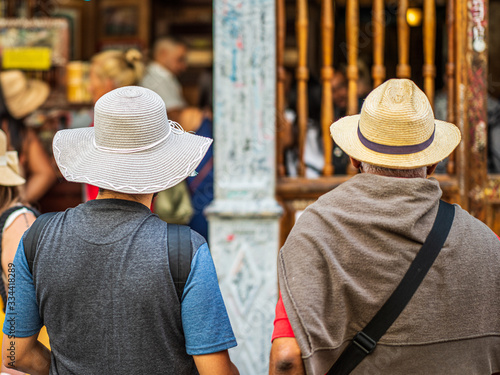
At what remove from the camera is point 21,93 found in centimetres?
476

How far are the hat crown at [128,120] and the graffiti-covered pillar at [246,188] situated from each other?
5.34ft

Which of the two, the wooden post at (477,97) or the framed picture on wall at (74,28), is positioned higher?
the framed picture on wall at (74,28)

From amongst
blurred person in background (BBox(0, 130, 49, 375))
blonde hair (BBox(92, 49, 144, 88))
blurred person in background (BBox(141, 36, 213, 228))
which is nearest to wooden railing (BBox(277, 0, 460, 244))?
blurred person in background (BBox(141, 36, 213, 228))

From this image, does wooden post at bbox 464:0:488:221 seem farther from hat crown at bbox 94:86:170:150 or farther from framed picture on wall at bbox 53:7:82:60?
framed picture on wall at bbox 53:7:82:60

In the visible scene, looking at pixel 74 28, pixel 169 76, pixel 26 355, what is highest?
pixel 74 28

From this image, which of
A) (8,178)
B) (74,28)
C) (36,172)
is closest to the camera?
(8,178)

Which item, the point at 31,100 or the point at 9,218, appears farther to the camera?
the point at 31,100

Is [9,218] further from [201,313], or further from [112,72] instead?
[112,72]

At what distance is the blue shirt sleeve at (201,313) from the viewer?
158 cm

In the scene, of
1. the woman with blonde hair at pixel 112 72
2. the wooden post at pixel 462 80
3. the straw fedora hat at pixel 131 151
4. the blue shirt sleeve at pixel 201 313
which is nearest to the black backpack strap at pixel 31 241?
the straw fedora hat at pixel 131 151

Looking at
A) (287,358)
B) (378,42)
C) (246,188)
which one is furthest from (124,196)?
(378,42)

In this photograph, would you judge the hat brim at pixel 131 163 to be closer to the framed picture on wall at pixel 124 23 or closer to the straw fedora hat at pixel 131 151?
the straw fedora hat at pixel 131 151

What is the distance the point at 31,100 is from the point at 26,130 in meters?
0.36

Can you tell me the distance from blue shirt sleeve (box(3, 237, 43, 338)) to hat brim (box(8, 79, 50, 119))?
10.7ft
